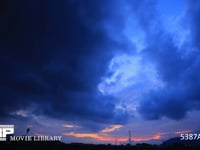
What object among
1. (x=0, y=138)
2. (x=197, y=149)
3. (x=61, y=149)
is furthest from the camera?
(x=0, y=138)

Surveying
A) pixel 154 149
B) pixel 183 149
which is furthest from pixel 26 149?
pixel 183 149

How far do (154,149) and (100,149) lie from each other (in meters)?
21.9

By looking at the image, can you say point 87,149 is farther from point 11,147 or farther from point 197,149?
point 197,149

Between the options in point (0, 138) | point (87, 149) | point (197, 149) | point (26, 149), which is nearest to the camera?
point (26, 149)

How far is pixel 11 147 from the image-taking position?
78375 mm

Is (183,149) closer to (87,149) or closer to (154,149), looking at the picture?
(154,149)

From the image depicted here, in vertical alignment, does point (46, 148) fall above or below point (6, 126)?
below

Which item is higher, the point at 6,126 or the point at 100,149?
the point at 6,126

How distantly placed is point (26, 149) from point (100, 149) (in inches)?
1016

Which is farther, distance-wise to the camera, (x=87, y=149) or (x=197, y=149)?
(x=197, y=149)

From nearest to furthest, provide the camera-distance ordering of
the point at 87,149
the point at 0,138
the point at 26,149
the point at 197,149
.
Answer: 1. the point at 26,149
2. the point at 87,149
3. the point at 197,149
4. the point at 0,138

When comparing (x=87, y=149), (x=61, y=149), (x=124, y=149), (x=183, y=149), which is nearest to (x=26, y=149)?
(x=61, y=149)

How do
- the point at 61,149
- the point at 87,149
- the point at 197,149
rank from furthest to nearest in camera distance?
the point at 197,149 → the point at 87,149 → the point at 61,149

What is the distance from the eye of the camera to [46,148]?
3285 inches
